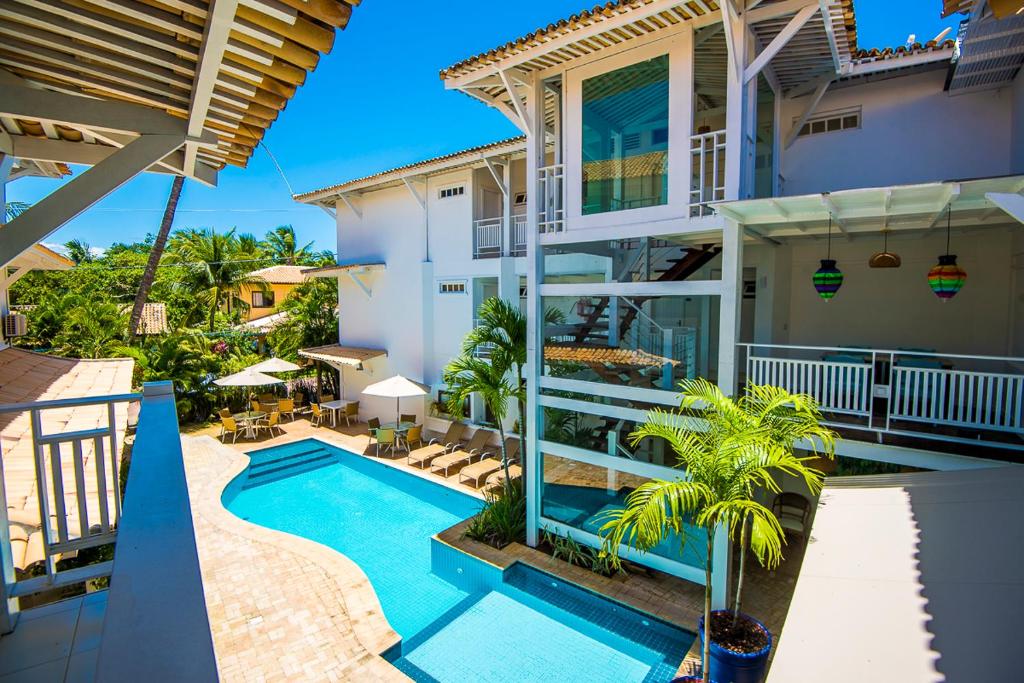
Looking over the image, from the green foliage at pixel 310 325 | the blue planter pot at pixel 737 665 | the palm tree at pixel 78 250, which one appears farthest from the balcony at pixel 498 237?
the palm tree at pixel 78 250

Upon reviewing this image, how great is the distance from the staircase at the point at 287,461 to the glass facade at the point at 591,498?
967cm

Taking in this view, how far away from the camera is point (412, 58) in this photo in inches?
1195

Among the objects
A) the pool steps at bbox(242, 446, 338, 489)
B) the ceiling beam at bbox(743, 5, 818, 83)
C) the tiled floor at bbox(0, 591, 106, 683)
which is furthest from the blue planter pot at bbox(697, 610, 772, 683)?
the pool steps at bbox(242, 446, 338, 489)

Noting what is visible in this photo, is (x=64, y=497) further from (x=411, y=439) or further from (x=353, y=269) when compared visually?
(x=353, y=269)

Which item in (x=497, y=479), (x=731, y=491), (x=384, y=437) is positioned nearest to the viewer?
(x=731, y=491)

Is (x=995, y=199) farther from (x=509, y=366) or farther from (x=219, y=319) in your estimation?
(x=219, y=319)

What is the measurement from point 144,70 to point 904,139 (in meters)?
12.9

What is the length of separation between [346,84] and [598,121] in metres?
32.2

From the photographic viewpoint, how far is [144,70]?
3166 mm

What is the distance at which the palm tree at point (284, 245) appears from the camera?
136ft

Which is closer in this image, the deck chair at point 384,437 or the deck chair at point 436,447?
the deck chair at point 436,447

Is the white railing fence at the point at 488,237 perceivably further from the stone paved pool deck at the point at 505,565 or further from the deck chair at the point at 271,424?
the deck chair at the point at 271,424

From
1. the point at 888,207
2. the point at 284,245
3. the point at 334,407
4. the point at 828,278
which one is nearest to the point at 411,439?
the point at 334,407

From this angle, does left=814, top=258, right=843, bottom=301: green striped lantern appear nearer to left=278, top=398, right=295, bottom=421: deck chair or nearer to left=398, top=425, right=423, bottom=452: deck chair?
left=398, top=425, right=423, bottom=452: deck chair
